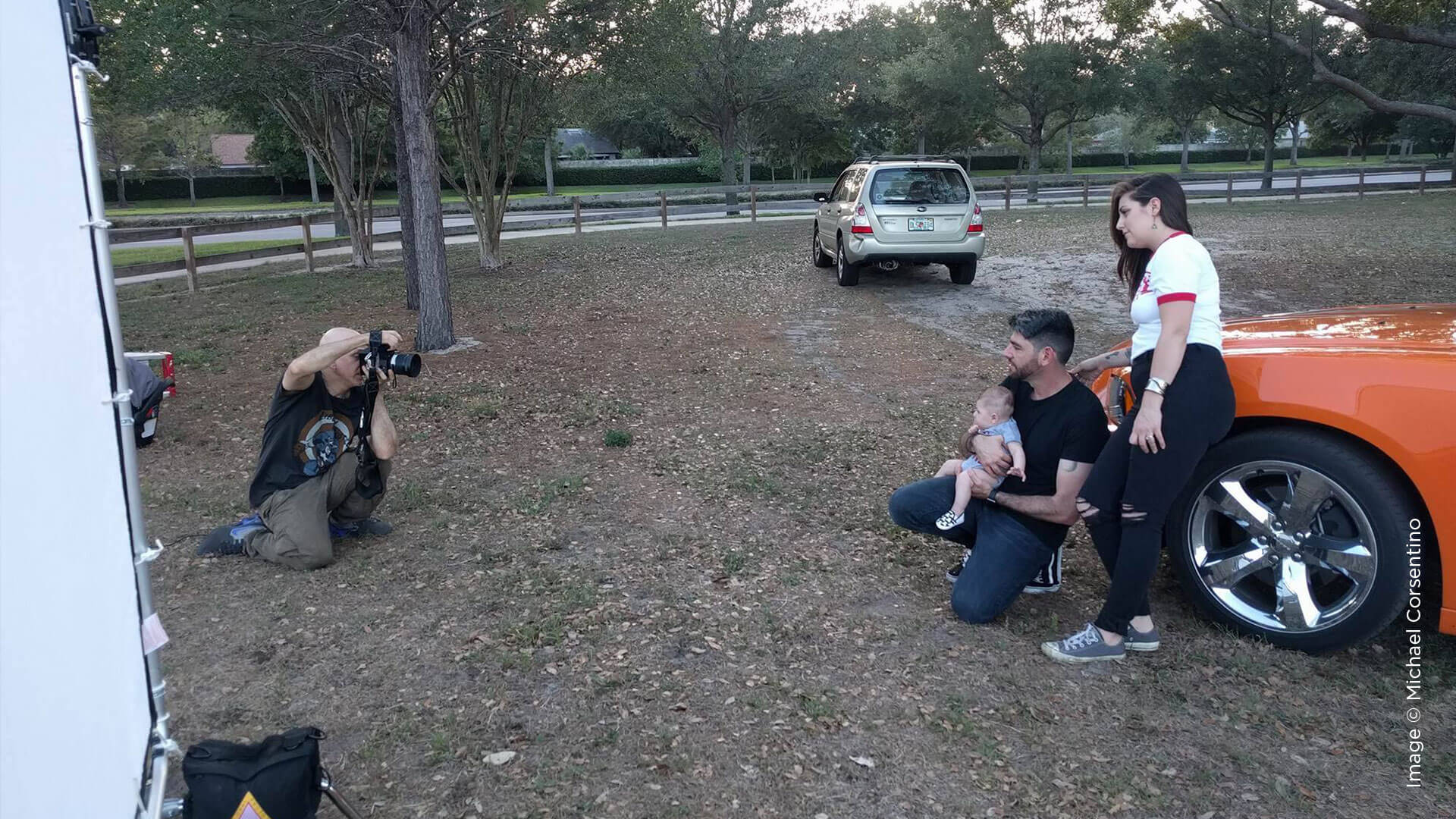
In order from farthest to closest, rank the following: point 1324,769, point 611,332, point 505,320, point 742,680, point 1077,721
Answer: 1. point 505,320
2. point 611,332
3. point 742,680
4. point 1077,721
5. point 1324,769

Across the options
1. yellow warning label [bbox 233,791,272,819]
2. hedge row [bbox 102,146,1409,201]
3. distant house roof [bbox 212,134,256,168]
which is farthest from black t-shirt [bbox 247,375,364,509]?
distant house roof [bbox 212,134,256,168]

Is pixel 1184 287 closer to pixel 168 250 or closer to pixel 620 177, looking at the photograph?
pixel 168 250

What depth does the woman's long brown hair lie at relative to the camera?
328cm

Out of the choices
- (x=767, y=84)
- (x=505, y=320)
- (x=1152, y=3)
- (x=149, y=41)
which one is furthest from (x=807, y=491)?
(x=767, y=84)

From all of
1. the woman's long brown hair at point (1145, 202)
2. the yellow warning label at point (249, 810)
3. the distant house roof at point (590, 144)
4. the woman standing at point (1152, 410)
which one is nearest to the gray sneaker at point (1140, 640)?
the woman standing at point (1152, 410)

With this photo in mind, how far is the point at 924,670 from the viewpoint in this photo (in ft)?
11.5

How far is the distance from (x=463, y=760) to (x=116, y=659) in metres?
1.21

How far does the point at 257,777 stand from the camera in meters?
2.41

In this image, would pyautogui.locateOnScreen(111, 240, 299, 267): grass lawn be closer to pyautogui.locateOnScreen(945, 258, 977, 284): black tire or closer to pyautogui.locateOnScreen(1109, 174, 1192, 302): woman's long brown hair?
pyautogui.locateOnScreen(945, 258, 977, 284): black tire

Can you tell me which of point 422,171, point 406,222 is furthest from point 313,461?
point 406,222

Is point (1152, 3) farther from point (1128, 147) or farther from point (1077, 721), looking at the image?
point (1128, 147)

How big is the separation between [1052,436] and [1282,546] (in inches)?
32.8

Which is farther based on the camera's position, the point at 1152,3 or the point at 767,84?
the point at 767,84

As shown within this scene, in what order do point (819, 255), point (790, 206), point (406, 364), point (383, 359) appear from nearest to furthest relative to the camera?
point (406, 364), point (383, 359), point (819, 255), point (790, 206)
